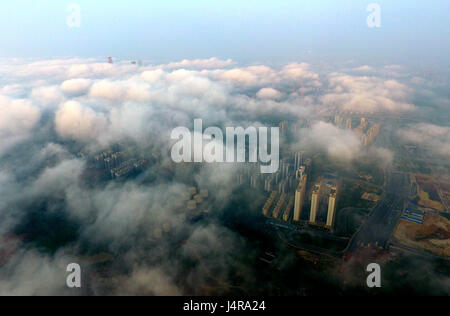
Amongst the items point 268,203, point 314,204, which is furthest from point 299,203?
point 268,203

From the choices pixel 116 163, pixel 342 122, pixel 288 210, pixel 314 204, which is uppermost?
pixel 342 122

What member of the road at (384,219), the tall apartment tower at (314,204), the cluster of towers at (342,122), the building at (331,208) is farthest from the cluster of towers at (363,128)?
the tall apartment tower at (314,204)

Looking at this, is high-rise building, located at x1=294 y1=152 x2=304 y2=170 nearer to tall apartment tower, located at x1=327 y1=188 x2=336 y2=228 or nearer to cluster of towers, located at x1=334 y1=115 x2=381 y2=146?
tall apartment tower, located at x1=327 y1=188 x2=336 y2=228

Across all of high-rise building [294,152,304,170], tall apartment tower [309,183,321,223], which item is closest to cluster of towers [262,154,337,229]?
tall apartment tower [309,183,321,223]

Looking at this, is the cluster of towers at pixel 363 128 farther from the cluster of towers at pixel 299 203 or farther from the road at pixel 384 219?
the cluster of towers at pixel 299 203

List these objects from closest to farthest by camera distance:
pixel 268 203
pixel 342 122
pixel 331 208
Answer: pixel 331 208
pixel 268 203
pixel 342 122

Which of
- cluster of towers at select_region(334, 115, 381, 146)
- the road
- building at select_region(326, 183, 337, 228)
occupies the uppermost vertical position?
cluster of towers at select_region(334, 115, 381, 146)

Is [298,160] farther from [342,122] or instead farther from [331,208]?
[342,122]

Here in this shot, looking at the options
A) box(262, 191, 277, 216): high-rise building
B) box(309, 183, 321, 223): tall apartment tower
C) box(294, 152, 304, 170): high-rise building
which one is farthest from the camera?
box(294, 152, 304, 170): high-rise building

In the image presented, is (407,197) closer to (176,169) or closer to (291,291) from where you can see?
(291,291)
